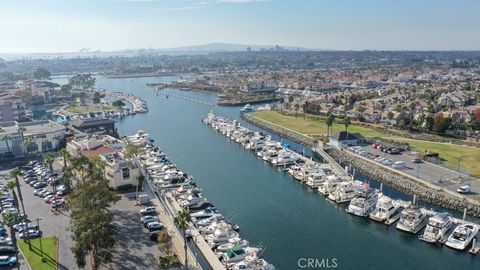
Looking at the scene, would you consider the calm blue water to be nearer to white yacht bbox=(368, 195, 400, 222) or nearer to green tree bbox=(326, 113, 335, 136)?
white yacht bbox=(368, 195, 400, 222)

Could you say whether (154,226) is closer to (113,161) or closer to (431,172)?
(113,161)

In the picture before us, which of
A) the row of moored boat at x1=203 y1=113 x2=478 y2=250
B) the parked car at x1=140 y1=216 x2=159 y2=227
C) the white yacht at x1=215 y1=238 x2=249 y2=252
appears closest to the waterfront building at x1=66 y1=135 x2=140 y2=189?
the parked car at x1=140 y1=216 x2=159 y2=227

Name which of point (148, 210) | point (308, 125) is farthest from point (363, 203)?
point (308, 125)

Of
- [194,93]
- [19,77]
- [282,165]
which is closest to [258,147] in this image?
[282,165]

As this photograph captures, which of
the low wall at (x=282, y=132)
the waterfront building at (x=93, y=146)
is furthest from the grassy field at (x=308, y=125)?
the waterfront building at (x=93, y=146)

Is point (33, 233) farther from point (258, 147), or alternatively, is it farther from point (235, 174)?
point (258, 147)

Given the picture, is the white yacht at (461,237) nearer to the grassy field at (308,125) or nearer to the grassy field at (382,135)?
the grassy field at (382,135)

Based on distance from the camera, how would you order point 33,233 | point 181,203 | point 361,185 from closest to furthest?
point 33,233
point 181,203
point 361,185
